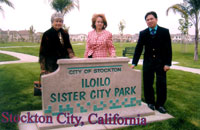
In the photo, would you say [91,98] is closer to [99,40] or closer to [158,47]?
[99,40]

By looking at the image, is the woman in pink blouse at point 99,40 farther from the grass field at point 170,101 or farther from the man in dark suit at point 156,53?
the grass field at point 170,101

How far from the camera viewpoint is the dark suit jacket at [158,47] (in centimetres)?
407

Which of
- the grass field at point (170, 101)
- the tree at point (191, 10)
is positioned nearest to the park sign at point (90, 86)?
the grass field at point (170, 101)

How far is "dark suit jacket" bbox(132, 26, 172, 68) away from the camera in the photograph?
13.3ft

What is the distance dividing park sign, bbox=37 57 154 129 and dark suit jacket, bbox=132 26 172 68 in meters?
0.44

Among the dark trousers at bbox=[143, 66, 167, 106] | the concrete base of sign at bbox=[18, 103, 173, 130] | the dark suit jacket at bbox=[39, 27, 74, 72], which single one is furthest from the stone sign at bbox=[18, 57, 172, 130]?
the dark suit jacket at bbox=[39, 27, 74, 72]

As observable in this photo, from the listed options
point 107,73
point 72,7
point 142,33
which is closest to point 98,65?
point 107,73

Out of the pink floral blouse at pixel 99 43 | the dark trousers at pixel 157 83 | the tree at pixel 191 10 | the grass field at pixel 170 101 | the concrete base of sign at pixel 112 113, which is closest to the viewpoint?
the concrete base of sign at pixel 112 113

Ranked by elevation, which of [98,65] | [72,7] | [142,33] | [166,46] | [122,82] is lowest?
[122,82]

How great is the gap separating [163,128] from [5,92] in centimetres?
437

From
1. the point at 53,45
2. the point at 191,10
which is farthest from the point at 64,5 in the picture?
the point at 53,45

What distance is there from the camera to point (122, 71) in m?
4.09

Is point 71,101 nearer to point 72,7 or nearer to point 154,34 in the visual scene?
point 154,34

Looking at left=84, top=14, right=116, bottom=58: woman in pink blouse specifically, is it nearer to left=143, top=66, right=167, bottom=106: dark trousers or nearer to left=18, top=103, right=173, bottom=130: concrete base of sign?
left=143, top=66, right=167, bottom=106: dark trousers
